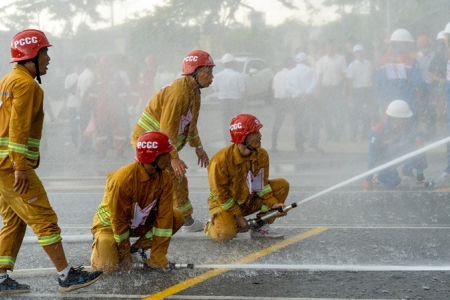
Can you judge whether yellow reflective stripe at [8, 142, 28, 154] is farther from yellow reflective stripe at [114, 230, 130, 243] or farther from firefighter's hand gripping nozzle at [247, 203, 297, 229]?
firefighter's hand gripping nozzle at [247, 203, 297, 229]

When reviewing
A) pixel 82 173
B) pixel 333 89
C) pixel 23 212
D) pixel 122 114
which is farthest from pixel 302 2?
pixel 23 212

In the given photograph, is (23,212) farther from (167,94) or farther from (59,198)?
(59,198)

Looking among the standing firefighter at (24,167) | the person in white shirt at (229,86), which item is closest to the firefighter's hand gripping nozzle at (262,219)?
the standing firefighter at (24,167)

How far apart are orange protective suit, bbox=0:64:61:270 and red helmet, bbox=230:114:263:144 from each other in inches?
71.5

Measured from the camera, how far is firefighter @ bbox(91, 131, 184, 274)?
539 cm

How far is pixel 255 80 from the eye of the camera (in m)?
17.9

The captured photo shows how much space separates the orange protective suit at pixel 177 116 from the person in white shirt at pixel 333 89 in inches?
280

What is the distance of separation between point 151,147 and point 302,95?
8.19 meters

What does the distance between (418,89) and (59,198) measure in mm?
5534

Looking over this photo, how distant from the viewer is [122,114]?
14.1 m

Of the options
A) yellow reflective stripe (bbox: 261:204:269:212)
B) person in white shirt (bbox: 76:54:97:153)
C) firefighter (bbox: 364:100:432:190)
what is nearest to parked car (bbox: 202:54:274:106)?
person in white shirt (bbox: 76:54:97:153)

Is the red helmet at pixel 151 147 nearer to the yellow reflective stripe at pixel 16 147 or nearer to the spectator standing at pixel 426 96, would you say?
the yellow reflective stripe at pixel 16 147

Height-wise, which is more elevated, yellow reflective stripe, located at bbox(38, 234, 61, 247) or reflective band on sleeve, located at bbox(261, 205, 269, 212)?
yellow reflective stripe, located at bbox(38, 234, 61, 247)

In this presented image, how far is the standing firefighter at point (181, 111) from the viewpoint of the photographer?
6461 mm
